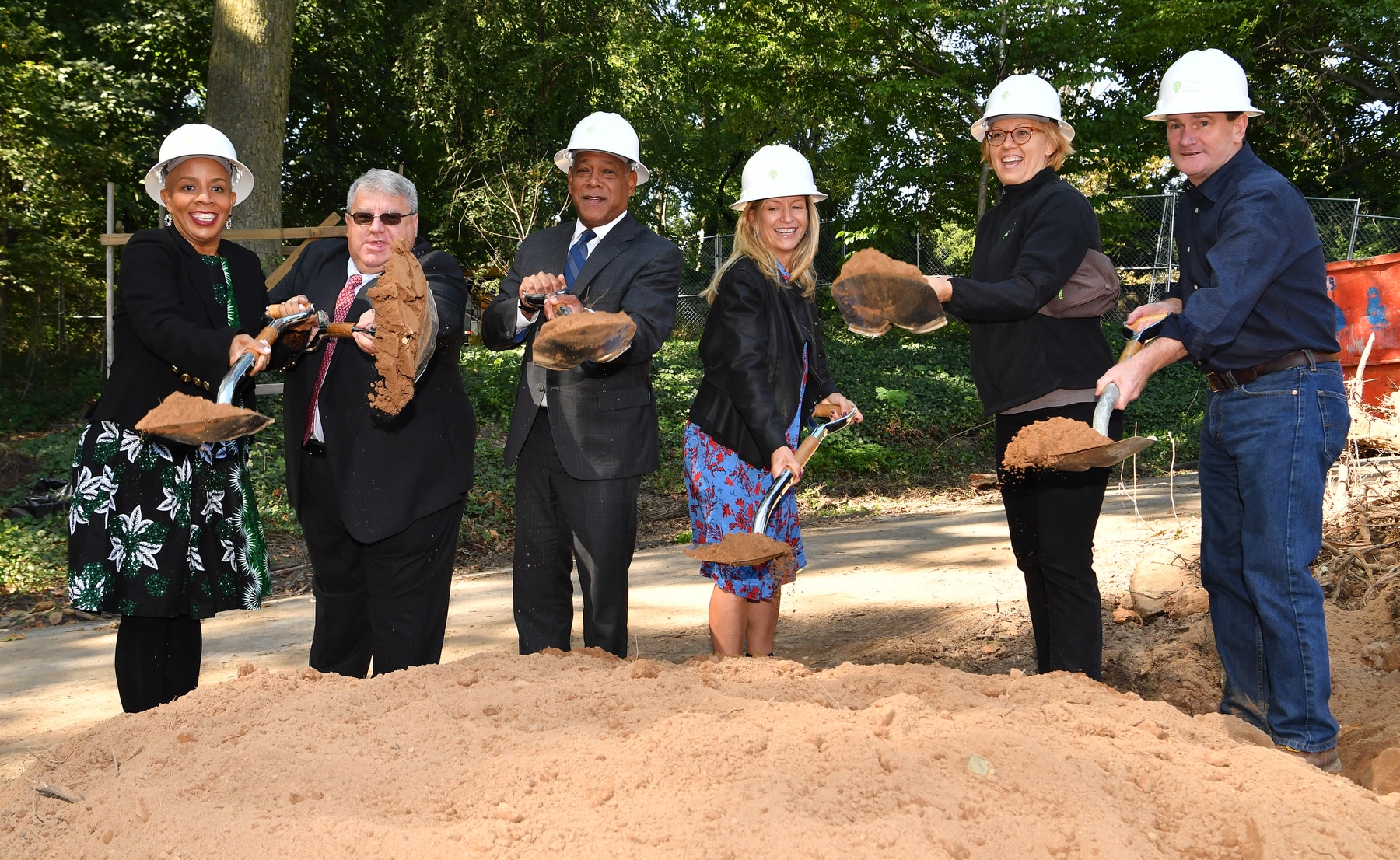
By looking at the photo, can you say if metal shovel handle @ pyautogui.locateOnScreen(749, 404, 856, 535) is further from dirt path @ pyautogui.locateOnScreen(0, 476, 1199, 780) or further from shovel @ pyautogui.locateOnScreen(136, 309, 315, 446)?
shovel @ pyautogui.locateOnScreen(136, 309, 315, 446)

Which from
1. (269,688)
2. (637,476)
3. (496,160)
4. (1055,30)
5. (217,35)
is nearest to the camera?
(269,688)

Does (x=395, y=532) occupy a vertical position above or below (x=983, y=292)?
below

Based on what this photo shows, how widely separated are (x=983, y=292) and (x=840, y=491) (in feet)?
26.0

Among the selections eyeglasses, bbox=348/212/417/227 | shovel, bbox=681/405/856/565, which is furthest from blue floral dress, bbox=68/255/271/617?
shovel, bbox=681/405/856/565

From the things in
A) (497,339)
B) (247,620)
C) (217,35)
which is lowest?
(247,620)

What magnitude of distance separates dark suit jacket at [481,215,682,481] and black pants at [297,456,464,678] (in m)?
0.40

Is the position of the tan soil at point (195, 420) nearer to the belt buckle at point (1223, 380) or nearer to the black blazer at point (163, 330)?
the black blazer at point (163, 330)

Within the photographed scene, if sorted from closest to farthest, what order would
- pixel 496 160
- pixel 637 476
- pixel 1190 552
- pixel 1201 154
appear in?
pixel 1201 154 → pixel 637 476 → pixel 1190 552 → pixel 496 160

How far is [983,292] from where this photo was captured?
3240 mm

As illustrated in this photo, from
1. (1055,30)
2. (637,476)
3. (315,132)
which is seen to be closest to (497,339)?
(637,476)

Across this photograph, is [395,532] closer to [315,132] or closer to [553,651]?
[553,651]

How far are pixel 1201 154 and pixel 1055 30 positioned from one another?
37.6ft

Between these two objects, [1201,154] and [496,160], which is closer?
[1201,154]

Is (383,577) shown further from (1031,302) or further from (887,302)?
(1031,302)
